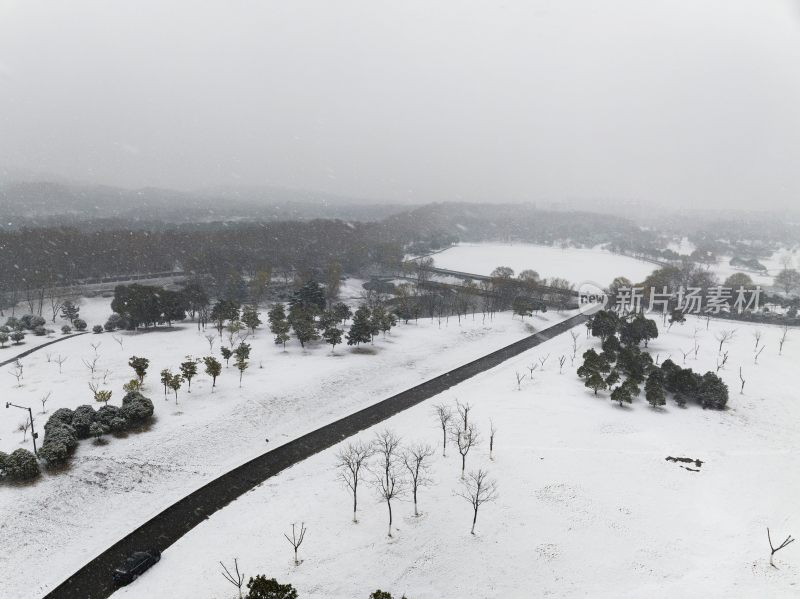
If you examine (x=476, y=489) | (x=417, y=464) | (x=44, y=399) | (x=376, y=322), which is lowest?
(x=476, y=489)

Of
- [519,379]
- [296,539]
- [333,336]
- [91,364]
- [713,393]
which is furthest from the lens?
[333,336]

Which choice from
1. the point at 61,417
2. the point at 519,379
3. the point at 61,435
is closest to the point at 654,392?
the point at 519,379

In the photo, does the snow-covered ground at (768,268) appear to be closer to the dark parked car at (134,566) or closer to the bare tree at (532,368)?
the bare tree at (532,368)

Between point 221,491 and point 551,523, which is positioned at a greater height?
point 551,523

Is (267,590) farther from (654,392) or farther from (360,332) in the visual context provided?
(360,332)

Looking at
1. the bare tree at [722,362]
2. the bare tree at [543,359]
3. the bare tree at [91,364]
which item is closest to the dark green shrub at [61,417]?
the bare tree at [91,364]

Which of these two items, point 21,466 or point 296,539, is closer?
point 296,539

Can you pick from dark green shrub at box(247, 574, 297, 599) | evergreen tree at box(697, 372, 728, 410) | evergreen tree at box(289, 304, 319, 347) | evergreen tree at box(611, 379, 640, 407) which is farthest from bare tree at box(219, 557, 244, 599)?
evergreen tree at box(697, 372, 728, 410)

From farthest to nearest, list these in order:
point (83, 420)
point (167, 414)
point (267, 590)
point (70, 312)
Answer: point (70, 312), point (167, 414), point (83, 420), point (267, 590)

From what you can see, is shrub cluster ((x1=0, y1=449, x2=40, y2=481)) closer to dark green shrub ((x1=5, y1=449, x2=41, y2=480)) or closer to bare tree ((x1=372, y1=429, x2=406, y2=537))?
dark green shrub ((x1=5, y1=449, x2=41, y2=480))
